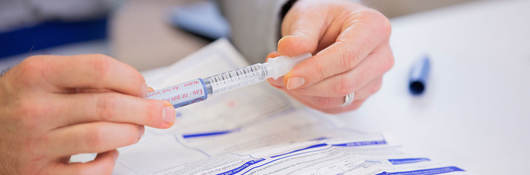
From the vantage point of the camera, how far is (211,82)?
14.9 inches

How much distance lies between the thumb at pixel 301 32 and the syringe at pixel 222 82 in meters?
0.01

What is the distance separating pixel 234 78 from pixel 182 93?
0.06 m

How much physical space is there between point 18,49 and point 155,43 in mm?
270

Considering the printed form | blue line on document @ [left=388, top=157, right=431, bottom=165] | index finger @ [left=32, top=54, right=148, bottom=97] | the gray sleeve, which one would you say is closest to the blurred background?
the gray sleeve

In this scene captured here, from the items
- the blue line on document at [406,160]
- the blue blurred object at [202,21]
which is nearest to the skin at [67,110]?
the blue line on document at [406,160]

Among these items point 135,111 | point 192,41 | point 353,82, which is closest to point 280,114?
point 353,82

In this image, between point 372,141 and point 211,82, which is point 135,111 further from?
point 372,141

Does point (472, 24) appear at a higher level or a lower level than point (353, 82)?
higher

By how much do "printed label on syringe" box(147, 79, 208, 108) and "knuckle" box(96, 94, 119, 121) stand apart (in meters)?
0.04

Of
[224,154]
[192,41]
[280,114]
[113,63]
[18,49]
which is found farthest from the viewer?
[192,41]

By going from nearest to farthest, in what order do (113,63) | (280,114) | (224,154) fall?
(113,63)
(224,154)
(280,114)

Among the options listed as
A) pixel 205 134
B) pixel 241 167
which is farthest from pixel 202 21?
pixel 241 167

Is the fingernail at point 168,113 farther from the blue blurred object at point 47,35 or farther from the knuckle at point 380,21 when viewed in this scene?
the blue blurred object at point 47,35

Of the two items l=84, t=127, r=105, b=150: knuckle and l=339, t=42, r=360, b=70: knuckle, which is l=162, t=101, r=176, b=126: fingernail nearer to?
l=84, t=127, r=105, b=150: knuckle
